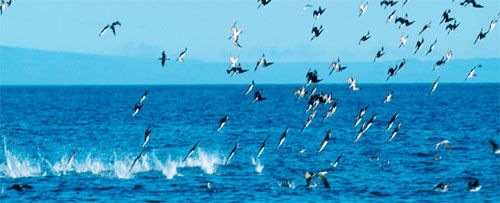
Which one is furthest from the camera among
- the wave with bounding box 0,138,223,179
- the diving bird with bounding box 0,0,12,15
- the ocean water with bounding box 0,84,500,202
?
the wave with bounding box 0,138,223,179

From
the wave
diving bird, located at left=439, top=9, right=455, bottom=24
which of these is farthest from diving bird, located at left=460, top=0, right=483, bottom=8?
the wave

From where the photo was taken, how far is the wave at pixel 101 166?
51.7 m

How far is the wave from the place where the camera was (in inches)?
2035

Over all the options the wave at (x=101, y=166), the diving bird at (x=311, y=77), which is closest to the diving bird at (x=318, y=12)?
the diving bird at (x=311, y=77)

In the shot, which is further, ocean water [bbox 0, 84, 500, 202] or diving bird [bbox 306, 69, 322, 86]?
ocean water [bbox 0, 84, 500, 202]

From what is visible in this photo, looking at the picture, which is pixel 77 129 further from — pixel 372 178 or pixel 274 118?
pixel 372 178

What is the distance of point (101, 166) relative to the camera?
2162 inches

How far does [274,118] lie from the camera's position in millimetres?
125625

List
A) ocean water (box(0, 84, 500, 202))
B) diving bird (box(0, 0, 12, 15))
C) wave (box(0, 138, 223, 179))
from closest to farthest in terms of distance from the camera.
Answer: diving bird (box(0, 0, 12, 15)) → ocean water (box(0, 84, 500, 202)) → wave (box(0, 138, 223, 179))

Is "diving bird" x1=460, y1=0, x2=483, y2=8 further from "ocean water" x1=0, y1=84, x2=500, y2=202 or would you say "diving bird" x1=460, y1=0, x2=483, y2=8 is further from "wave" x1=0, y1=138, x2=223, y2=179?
"wave" x1=0, y1=138, x2=223, y2=179

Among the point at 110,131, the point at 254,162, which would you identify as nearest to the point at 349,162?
the point at 254,162

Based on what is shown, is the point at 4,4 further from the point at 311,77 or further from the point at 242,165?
the point at 242,165

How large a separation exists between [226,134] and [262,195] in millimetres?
47335

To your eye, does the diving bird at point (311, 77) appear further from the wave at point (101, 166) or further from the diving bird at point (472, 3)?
the wave at point (101, 166)
